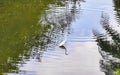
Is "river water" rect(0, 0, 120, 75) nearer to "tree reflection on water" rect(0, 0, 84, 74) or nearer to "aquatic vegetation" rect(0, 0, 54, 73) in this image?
"tree reflection on water" rect(0, 0, 84, 74)

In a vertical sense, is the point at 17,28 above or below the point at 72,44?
above

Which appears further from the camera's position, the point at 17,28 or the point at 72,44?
the point at 17,28

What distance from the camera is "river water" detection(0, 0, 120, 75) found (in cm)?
1143

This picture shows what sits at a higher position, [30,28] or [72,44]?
[30,28]

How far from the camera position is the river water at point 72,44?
1143 centimetres

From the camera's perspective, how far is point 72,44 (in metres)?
13.3

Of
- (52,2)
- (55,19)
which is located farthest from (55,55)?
(52,2)

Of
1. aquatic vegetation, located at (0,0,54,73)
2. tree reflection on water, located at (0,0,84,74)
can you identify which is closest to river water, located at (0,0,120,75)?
tree reflection on water, located at (0,0,84,74)

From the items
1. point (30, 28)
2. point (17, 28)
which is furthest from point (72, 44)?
point (17, 28)

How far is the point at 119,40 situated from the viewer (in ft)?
40.7

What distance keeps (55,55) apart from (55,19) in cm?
383

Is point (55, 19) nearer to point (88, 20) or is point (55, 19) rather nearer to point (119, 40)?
point (88, 20)

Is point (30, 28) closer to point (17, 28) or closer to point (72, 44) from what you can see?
point (17, 28)

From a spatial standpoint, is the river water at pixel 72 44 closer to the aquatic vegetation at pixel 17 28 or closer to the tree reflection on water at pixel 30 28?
Result: the tree reflection on water at pixel 30 28
